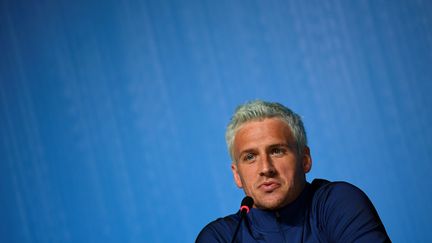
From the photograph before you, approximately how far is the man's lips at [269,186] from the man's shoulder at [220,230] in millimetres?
157

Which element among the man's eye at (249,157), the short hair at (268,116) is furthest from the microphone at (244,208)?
the short hair at (268,116)

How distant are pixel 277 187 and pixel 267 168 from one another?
0.06 m

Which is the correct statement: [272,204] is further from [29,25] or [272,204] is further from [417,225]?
[29,25]

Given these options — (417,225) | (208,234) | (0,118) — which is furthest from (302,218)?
(0,118)

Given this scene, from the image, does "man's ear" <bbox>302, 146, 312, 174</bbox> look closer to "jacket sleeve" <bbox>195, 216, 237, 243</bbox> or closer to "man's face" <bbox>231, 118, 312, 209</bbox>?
"man's face" <bbox>231, 118, 312, 209</bbox>

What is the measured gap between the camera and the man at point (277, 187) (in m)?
1.56

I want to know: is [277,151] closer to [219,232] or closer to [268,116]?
[268,116]

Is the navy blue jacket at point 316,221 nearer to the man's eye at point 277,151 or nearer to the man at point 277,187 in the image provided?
the man at point 277,187

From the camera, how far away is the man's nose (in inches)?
62.6

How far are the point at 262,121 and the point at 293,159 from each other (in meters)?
0.14

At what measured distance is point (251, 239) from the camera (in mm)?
1663

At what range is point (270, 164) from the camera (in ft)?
5.27

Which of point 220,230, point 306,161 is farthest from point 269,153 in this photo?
point 220,230

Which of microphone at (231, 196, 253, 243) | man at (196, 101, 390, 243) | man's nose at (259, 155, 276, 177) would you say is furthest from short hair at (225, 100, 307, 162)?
microphone at (231, 196, 253, 243)
